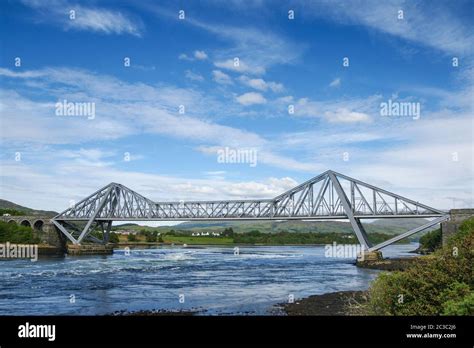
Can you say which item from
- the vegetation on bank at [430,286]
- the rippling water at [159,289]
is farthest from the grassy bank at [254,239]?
the vegetation on bank at [430,286]

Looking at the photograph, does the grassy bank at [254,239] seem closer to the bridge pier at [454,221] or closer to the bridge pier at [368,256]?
the bridge pier at [454,221]

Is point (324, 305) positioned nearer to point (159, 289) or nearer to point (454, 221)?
point (159, 289)

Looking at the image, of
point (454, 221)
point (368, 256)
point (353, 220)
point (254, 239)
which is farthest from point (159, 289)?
point (254, 239)

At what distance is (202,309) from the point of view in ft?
82.8

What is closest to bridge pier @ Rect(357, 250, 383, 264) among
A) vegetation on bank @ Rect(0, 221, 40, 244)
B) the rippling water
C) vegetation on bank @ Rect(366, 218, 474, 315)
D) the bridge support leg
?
the bridge support leg

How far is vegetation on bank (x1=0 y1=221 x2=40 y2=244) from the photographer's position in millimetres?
75438

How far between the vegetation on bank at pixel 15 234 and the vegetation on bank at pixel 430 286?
71.5 m

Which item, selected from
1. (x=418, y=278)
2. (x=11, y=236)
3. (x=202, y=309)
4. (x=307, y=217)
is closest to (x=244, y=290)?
(x=202, y=309)

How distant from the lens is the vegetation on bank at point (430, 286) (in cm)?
1412

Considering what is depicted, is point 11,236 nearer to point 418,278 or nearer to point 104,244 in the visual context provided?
point 104,244

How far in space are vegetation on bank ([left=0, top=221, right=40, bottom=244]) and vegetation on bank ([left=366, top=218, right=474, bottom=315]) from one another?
71541 millimetres

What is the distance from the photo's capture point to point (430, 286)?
585 inches

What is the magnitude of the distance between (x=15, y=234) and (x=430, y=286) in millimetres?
76607
